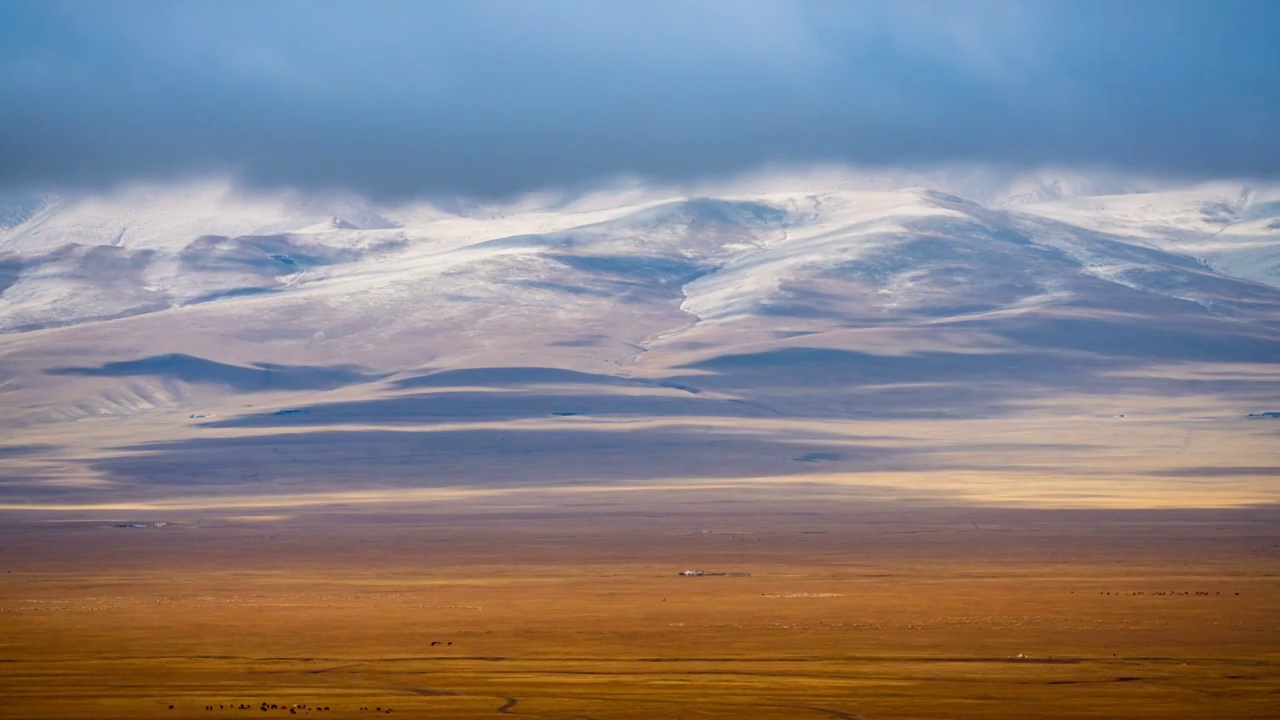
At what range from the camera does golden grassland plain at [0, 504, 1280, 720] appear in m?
42.4

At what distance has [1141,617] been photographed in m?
57.2

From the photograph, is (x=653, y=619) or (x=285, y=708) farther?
(x=653, y=619)

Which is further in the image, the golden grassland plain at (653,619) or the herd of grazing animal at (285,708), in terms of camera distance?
the golden grassland plain at (653,619)

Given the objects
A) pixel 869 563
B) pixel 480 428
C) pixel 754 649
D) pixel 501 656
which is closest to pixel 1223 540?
pixel 869 563

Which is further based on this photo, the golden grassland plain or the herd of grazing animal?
the golden grassland plain

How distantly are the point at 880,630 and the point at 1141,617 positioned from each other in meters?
9.49

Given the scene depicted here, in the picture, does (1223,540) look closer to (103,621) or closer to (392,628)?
(392,628)

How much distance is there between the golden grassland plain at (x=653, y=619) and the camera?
4238cm

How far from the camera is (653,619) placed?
59.3 meters

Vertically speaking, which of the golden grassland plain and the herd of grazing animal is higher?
the herd of grazing animal

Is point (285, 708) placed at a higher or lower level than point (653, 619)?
higher

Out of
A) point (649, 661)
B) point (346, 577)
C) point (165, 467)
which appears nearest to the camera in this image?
point (649, 661)

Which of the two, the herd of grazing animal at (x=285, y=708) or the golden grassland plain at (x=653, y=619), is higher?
the herd of grazing animal at (x=285, y=708)

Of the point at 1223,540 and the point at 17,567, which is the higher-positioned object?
the point at 17,567
